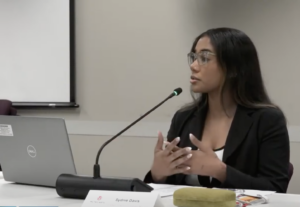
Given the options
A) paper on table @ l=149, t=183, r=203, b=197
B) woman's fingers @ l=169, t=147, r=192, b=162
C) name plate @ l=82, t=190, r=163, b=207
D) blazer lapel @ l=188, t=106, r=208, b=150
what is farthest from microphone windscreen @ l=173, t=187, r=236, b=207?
blazer lapel @ l=188, t=106, r=208, b=150

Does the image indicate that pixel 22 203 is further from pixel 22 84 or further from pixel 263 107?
pixel 22 84

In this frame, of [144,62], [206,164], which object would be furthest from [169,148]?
[144,62]

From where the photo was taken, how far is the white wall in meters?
2.93

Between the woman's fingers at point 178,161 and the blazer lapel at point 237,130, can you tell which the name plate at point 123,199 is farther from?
the blazer lapel at point 237,130

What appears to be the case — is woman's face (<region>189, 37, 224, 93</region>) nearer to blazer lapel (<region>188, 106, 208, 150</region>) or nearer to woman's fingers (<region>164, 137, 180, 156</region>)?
blazer lapel (<region>188, 106, 208, 150</region>)

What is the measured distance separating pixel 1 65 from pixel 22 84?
239mm

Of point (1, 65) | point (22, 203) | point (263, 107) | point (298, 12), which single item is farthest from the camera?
point (1, 65)

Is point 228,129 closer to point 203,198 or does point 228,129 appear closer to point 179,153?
point 179,153

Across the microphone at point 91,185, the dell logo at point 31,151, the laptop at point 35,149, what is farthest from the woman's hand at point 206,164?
the dell logo at point 31,151

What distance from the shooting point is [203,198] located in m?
1.25

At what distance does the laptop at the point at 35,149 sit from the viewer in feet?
5.14

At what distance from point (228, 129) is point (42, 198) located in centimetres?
91

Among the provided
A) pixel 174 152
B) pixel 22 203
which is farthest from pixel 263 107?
pixel 22 203

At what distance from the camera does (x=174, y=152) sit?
1.74 metres
